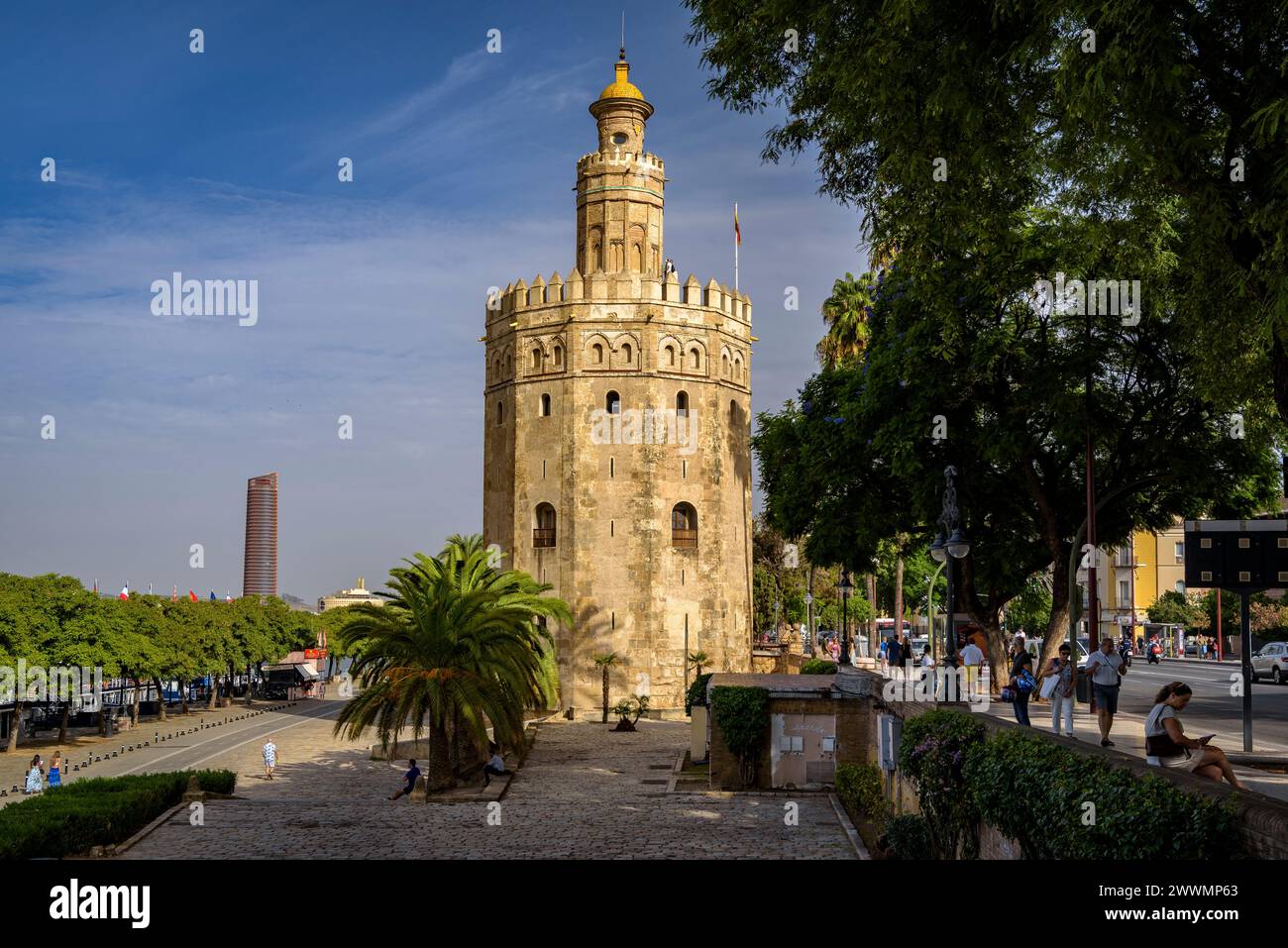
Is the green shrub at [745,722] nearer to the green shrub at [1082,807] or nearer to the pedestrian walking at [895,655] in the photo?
the pedestrian walking at [895,655]

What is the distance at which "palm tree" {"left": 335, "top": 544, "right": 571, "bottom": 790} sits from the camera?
29062mm

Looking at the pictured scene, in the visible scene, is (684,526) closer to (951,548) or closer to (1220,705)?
(1220,705)

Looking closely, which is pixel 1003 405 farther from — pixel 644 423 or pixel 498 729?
pixel 644 423

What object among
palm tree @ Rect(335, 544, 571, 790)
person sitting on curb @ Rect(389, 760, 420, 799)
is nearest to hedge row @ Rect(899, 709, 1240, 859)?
palm tree @ Rect(335, 544, 571, 790)

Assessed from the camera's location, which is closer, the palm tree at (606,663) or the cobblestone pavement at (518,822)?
the cobblestone pavement at (518,822)

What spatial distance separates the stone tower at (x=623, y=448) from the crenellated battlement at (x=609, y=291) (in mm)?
77

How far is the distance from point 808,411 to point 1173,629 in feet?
171

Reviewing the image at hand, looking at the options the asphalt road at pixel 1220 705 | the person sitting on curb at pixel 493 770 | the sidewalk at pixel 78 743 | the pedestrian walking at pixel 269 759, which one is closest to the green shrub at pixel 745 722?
the person sitting on curb at pixel 493 770

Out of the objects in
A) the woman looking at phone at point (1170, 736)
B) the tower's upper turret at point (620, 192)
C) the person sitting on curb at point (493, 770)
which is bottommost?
the person sitting on curb at point (493, 770)

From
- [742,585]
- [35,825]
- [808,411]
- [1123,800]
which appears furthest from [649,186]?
[1123,800]

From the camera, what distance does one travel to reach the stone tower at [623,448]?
5238 centimetres

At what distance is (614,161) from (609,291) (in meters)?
6.20
